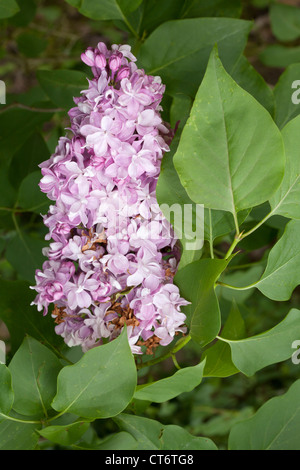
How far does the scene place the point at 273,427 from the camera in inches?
25.6

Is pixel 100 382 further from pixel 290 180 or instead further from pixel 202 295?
pixel 290 180

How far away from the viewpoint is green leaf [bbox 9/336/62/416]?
0.60m

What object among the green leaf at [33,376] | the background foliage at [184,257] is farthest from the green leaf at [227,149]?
the green leaf at [33,376]

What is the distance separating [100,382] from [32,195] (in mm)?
370

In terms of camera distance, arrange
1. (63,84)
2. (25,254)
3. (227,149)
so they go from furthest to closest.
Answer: (25,254)
(63,84)
(227,149)

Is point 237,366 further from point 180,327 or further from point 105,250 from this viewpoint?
point 105,250

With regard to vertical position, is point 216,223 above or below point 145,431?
above

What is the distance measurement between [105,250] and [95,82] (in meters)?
0.19

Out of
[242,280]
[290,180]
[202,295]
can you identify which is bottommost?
[242,280]

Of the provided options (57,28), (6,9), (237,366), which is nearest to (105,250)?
(237,366)

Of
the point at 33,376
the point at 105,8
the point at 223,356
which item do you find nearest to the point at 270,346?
the point at 223,356

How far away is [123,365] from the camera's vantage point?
547mm

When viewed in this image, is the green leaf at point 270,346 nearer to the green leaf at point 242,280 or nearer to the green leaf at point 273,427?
the green leaf at point 273,427

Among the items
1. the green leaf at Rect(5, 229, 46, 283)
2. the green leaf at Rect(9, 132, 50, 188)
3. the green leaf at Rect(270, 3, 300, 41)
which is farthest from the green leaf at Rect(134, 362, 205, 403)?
the green leaf at Rect(270, 3, 300, 41)
